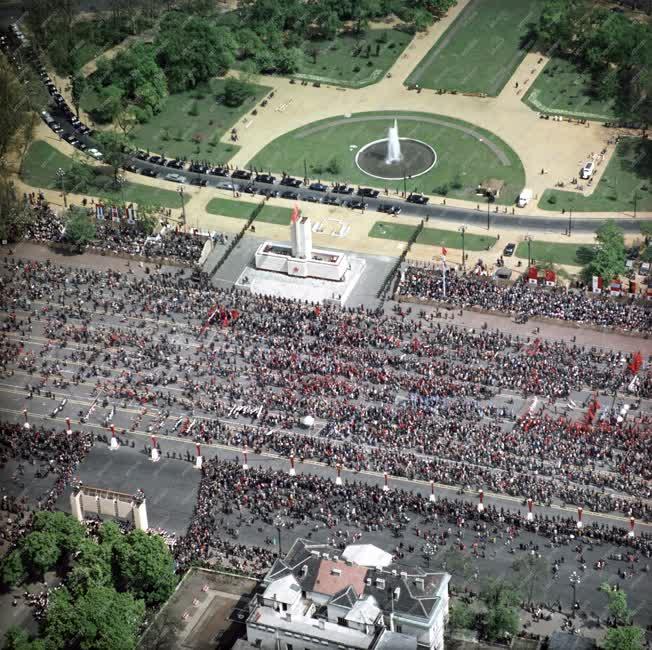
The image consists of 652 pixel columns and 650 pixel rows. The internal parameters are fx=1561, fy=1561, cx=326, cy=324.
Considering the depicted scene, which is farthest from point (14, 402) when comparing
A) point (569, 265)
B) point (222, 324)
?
point (569, 265)

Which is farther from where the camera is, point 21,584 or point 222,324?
point 222,324

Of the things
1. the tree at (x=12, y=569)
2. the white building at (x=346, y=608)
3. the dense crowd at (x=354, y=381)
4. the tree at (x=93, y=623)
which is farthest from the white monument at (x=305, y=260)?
the tree at (x=93, y=623)

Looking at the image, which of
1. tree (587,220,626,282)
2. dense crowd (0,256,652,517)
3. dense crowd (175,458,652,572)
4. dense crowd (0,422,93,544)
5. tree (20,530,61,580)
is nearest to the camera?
tree (20,530,61,580)

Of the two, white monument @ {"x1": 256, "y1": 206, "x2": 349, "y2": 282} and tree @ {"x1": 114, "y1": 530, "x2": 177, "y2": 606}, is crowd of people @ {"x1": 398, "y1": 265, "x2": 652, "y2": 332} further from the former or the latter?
tree @ {"x1": 114, "y1": 530, "x2": 177, "y2": 606}

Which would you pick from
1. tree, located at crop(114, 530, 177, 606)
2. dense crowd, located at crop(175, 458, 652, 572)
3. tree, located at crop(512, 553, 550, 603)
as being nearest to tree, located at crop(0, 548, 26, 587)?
tree, located at crop(114, 530, 177, 606)

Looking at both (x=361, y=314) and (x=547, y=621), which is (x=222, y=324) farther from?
(x=547, y=621)

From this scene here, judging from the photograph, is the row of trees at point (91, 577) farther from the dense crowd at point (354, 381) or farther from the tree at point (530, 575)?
the tree at point (530, 575)
